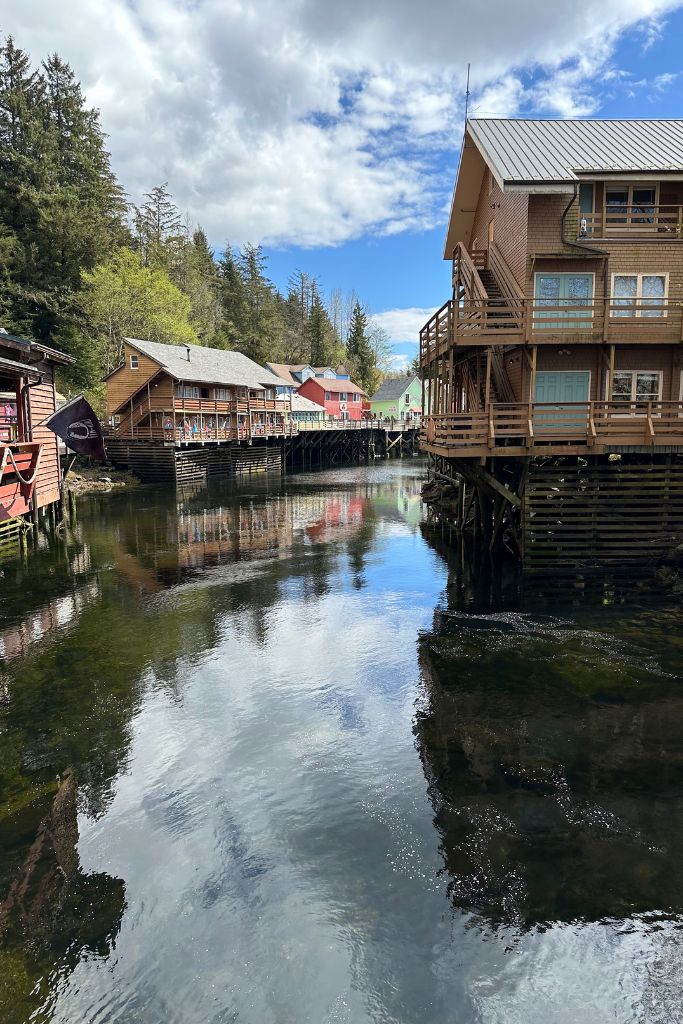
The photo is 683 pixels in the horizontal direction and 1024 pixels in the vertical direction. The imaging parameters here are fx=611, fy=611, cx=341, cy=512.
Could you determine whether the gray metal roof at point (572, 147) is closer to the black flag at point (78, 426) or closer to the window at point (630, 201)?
A: the window at point (630, 201)

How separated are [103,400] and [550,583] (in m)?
42.0

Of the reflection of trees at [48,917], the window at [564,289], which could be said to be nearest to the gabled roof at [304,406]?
the window at [564,289]

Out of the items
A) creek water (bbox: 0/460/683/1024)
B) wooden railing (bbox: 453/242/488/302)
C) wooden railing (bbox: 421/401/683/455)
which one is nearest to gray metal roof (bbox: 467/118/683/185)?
wooden railing (bbox: 453/242/488/302)

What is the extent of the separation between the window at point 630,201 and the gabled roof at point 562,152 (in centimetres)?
75

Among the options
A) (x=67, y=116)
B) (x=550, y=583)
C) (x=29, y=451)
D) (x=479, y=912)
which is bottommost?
(x=479, y=912)

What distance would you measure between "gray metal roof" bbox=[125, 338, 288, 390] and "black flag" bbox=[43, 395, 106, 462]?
650 inches

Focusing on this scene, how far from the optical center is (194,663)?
11797 millimetres

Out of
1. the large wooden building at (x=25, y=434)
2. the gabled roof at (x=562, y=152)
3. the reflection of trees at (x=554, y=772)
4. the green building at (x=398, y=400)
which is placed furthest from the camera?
the green building at (x=398, y=400)

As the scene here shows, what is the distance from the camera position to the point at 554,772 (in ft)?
26.4

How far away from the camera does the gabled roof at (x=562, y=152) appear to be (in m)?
16.7

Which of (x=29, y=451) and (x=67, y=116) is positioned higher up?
(x=67, y=116)

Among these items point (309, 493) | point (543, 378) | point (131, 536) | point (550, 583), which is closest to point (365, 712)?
point (550, 583)

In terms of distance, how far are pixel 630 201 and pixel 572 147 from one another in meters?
2.63

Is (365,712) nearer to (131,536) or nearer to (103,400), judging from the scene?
(131,536)
